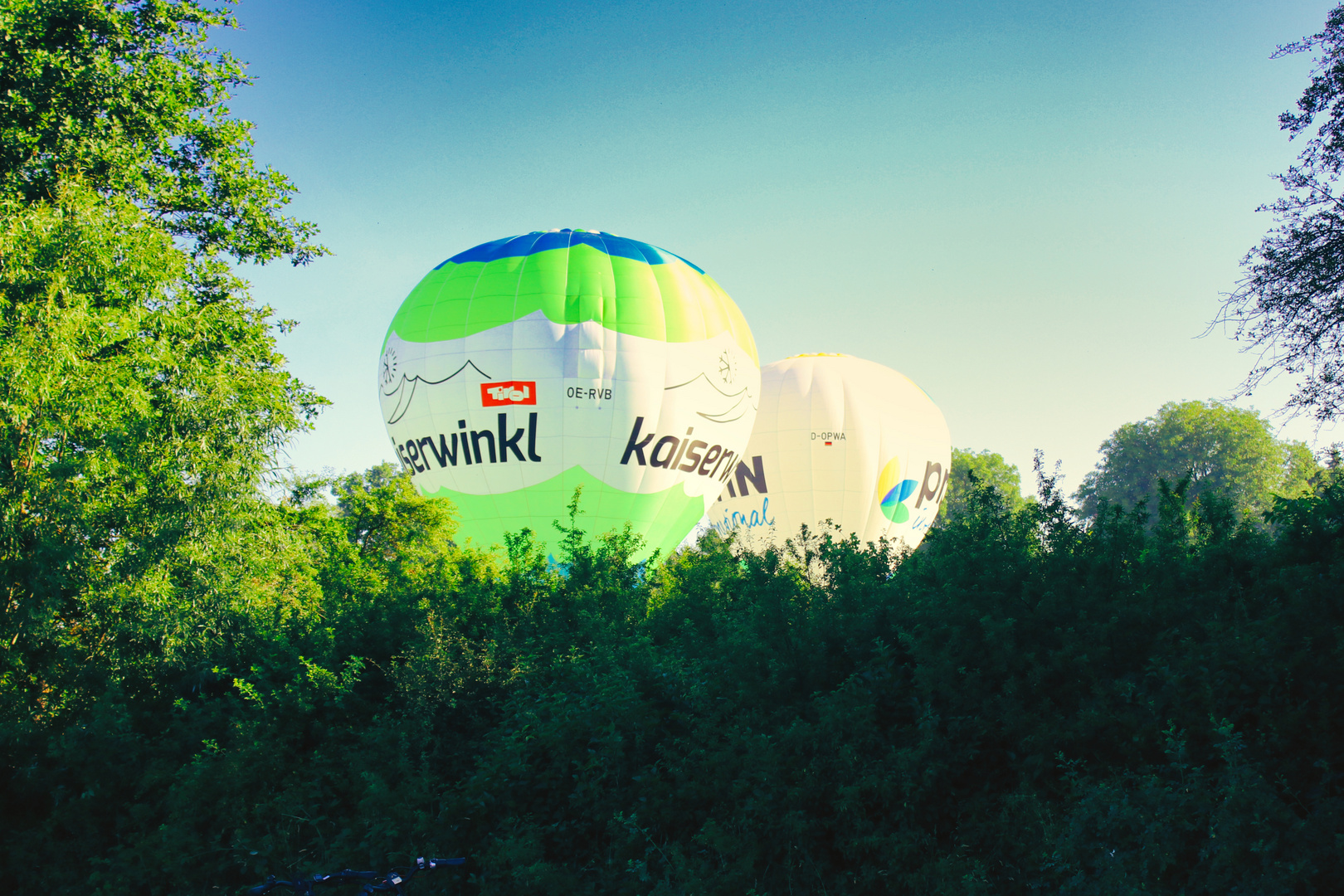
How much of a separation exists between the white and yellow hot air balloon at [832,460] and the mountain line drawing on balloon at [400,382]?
32.3 feet

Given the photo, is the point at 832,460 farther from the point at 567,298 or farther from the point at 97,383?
the point at 97,383

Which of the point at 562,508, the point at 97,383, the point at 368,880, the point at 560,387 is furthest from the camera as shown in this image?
the point at 562,508

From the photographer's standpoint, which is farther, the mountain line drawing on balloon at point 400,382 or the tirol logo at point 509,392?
the mountain line drawing on balloon at point 400,382

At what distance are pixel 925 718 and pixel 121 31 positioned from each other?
51.8 feet

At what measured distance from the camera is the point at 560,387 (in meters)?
16.8

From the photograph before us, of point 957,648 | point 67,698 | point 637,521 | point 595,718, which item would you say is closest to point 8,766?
point 67,698

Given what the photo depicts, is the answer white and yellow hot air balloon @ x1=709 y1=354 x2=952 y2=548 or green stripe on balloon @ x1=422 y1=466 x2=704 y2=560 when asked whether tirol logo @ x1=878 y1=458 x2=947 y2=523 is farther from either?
green stripe on balloon @ x1=422 y1=466 x2=704 y2=560

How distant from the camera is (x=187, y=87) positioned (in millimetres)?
14461

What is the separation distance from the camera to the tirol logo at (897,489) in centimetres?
2545

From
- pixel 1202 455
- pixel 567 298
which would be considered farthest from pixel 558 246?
pixel 1202 455

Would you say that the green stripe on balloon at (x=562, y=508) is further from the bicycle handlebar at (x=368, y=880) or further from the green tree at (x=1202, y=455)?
the green tree at (x=1202, y=455)

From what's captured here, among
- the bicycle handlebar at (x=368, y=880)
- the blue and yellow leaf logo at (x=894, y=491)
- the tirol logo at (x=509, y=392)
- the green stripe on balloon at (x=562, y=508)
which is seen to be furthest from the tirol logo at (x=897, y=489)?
the bicycle handlebar at (x=368, y=880)

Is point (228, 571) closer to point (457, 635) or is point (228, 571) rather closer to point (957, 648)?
point (457, 635)

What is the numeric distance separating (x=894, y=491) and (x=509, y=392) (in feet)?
43.7
